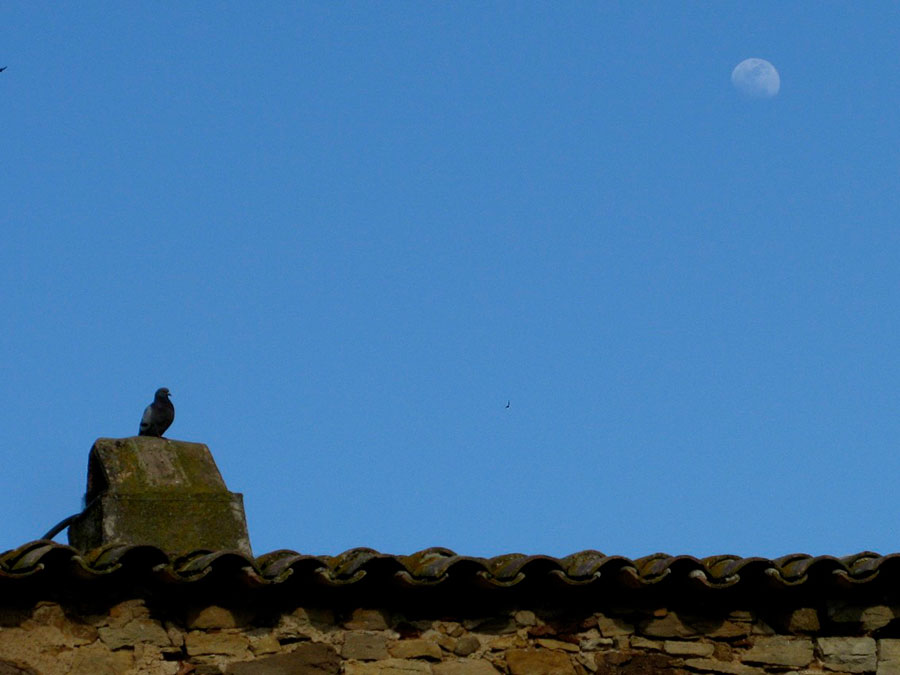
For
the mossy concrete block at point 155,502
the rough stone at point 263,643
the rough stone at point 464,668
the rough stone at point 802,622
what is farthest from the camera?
the mossy concrete block at point 155,502

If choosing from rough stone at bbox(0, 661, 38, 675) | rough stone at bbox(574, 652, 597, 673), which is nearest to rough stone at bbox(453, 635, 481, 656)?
rough stone at bbox(574, 652, 597, 673)

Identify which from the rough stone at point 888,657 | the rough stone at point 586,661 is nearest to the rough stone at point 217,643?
the rough stone at point 586,661

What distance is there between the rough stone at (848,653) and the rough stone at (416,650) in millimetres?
1666

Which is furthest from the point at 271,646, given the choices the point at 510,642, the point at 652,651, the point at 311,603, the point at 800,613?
the point at 800,613

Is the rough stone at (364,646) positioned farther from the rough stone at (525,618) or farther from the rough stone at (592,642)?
the rough stone at (592,642)

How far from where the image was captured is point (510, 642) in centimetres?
588

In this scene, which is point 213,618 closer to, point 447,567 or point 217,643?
point 217,643

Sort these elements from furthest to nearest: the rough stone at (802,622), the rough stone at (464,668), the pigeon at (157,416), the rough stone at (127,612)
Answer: the pigeon at (157,416)
the rough stone at (802,622)
the rough stone at (464,668)
the rough stone at (127,612)

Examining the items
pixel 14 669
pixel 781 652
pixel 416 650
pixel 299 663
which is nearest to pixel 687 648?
pixel 781 652

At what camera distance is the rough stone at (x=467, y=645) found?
19.1 feet

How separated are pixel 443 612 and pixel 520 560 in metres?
0.41

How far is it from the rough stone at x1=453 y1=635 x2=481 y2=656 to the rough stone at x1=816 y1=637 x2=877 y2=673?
149 centimetres

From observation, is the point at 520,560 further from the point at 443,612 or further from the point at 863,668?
the point at 863,668

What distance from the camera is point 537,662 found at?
5.84 m
